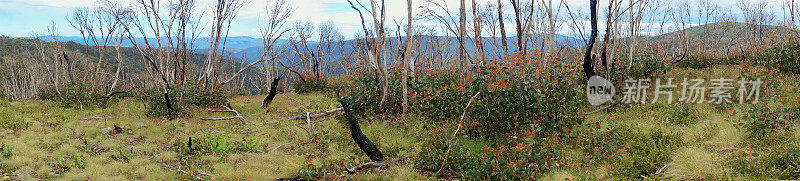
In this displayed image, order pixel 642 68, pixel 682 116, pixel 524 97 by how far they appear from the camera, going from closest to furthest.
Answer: pixel 524 97, pixel 682 116, pixel 642 68

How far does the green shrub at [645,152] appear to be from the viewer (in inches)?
172

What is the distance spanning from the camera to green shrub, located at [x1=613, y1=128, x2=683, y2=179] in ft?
14.4

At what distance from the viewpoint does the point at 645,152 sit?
4836 millimetres

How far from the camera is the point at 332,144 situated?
629 cm

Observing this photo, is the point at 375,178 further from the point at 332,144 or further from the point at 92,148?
the point at 92,148

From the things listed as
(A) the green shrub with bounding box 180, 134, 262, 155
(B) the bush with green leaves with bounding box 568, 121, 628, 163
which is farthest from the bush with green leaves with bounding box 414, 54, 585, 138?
(A) the green shrub with bounding box 180, 134, 262, 155

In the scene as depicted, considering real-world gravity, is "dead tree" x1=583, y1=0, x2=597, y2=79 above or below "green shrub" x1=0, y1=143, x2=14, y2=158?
above

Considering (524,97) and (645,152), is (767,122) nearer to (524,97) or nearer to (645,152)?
(645,152)

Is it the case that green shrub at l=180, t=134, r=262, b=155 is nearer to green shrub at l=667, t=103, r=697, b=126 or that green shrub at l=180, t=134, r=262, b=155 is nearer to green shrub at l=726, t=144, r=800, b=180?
green shrub at l=726, t=144, r=800, b=180

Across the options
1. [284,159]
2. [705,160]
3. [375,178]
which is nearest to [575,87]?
[705,160]

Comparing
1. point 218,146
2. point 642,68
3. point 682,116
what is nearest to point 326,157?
point 218,146

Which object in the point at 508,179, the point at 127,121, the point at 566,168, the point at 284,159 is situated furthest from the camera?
the point at 127,121

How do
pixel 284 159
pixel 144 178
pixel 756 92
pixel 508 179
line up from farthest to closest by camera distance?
1. pixel 756 92
2. pixel 284 159
3. pixel 144 178
4. pixel 508 179

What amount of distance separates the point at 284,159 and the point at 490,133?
10.2 ft
